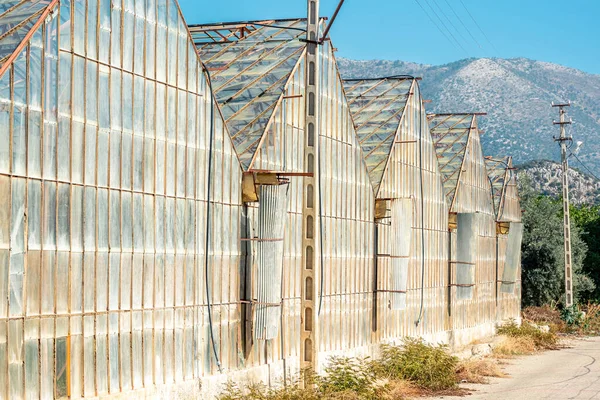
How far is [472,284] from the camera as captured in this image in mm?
42812

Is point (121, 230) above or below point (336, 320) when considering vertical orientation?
above

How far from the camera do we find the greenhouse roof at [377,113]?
35188 mm

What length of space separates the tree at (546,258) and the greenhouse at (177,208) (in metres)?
30.3

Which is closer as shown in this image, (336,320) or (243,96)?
(243,96)

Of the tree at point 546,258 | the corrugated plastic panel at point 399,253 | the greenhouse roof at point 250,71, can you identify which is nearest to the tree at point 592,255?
the tree at point 546,258

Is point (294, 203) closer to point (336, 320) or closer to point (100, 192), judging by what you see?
point (336, 320)

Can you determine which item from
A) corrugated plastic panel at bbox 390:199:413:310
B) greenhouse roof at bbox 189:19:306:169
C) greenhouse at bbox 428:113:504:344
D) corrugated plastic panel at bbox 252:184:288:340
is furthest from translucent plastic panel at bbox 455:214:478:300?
corrugated plastic panel at bbox 252:184:288:340

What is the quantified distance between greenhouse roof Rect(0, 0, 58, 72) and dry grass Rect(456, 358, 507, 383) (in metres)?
18.8

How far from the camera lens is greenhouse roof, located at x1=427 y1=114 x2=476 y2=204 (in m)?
44.7

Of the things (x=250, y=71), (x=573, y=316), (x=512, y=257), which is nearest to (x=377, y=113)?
(x=250, y=71)

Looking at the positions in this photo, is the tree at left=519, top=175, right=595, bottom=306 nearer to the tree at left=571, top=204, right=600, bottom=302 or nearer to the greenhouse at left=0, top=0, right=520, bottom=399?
the tree at left=571, top=204, right=600, bottom=302

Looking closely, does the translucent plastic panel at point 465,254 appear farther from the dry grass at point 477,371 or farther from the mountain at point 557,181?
the mountain at point 557,181

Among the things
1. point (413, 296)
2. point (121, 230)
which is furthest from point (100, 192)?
point (413, 296)

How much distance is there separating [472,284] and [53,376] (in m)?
28.3
